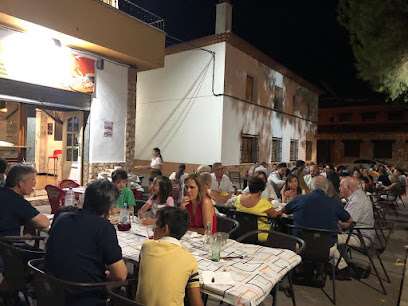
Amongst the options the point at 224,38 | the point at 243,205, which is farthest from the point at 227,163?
the point at 243,205

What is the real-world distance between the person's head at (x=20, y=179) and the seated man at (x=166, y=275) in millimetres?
1868

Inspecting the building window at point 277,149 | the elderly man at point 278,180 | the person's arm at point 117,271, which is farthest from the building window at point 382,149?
the person's arm at point 117,271

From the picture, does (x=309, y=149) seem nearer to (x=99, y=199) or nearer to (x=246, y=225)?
(x=246, y=225)

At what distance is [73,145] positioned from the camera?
909 cm

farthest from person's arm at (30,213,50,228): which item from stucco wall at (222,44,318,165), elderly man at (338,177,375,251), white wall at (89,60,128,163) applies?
stucco wall at (222,44,318,165)

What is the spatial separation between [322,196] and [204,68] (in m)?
9.97

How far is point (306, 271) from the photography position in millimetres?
4277

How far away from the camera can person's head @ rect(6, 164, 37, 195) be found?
307 centimetres

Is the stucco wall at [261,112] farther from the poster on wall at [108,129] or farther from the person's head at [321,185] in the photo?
the person's head at [321,185]

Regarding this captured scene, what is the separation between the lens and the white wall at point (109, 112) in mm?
8602

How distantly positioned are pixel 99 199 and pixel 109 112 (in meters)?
7.19

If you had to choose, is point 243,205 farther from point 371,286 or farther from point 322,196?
point 371,286

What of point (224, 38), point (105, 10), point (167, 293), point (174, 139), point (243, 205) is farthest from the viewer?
point (174, 139)

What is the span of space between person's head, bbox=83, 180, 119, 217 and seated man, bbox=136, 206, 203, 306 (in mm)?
493
